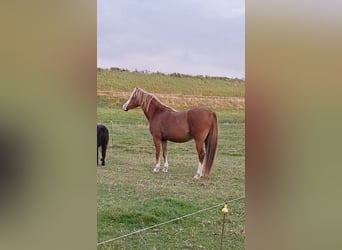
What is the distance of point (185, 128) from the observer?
4.69 ft

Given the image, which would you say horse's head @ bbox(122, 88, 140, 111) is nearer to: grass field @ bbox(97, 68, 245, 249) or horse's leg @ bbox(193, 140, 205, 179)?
grass field @ bbox(97, 68, 245, 249)

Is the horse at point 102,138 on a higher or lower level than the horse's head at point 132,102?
lower

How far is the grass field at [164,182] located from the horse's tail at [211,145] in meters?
0.02

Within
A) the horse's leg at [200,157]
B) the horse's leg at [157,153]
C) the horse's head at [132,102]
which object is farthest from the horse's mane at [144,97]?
the horse's leg at [200,157]

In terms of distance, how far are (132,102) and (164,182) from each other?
0.30 metres

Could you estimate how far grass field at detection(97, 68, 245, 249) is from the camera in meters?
1.32

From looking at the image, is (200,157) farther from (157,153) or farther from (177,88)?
(177,88)

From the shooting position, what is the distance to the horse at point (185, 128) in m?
1.40

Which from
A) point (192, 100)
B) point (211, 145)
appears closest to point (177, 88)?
point (192, 100)

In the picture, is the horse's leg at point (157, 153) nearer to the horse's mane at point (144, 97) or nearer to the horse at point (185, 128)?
the horse at point (185, 128)
